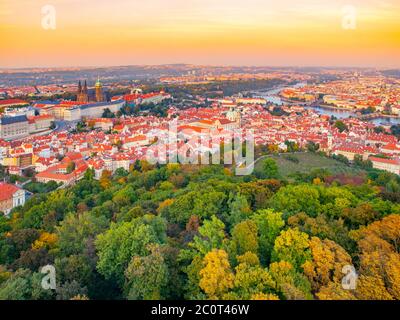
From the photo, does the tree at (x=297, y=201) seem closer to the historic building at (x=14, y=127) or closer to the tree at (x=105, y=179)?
the tree at (x=105, y=179)

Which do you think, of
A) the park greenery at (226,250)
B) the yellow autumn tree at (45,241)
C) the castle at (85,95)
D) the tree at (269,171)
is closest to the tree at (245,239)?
the park greenery at (226,250)

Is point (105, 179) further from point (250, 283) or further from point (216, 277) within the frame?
point (250, 283)

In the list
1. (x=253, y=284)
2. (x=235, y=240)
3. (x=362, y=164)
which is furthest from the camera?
(x=362, y=164)

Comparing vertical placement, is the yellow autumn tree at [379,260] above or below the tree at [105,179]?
above

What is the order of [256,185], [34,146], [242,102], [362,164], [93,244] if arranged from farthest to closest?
1. [242,102]
2. [34,146]
3. [362,164]
4. [256,185]
5. [93,244]

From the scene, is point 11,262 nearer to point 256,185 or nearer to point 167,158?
point 256,185

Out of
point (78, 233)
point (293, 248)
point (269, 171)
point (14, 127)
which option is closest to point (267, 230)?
point (293, 248)
